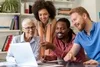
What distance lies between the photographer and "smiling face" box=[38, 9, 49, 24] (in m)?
2.66

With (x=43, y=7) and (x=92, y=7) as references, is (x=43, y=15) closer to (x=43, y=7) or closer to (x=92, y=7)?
(x=43, y=7)

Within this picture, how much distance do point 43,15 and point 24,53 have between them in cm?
105

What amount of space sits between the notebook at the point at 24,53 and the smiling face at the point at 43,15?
39.0 inches

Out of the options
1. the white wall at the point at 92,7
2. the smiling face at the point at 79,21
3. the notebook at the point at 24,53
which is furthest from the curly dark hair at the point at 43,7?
the white wall at the point at 92,7

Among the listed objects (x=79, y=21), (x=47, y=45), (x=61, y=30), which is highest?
(x=79, y=21)

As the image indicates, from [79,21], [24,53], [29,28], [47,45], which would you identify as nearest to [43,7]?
[29,28]

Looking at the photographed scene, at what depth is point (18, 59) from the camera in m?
1.76

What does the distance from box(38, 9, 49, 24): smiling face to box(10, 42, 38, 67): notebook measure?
99 cm

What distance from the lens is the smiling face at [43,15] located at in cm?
266

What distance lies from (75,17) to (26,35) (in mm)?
690

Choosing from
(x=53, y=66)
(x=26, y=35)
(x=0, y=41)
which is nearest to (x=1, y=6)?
(x=0, y=41)

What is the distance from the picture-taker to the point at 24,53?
5.59ft

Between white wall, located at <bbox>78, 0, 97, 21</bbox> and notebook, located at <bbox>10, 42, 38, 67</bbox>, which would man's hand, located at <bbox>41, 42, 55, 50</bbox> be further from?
white wall, located at <bbox>78, 0, 97, 21</bbox>

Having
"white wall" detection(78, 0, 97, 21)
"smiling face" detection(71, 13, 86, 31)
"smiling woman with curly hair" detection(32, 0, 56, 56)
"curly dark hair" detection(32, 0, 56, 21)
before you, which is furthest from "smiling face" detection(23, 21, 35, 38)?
"white wall" detection(78, 0, 97, 21)
